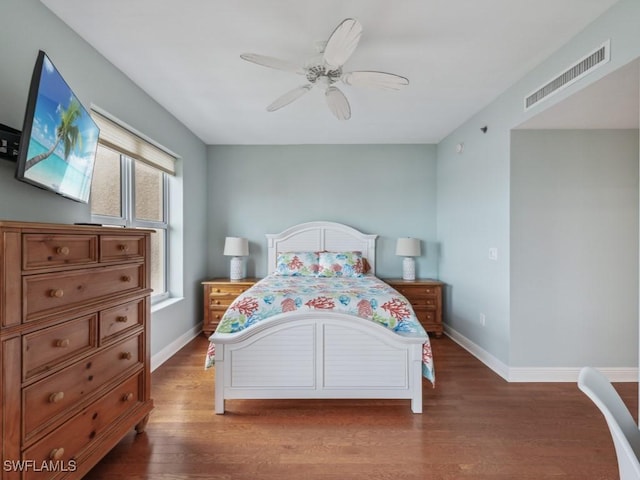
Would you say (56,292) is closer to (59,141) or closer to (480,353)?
(59,141)

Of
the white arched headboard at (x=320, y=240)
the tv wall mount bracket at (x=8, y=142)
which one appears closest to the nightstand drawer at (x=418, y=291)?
the white arched headboard at (x=320, y=240)

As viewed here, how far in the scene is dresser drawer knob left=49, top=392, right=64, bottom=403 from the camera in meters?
1.25

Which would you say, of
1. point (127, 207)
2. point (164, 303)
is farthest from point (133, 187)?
point (164, 303)

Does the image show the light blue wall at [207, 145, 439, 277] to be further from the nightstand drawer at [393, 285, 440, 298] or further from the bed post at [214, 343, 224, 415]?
the bed post at [214, 343, 224, 415]

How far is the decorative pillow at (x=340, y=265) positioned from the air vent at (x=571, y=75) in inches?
89.8

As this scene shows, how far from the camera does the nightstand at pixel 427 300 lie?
3848 millimetres

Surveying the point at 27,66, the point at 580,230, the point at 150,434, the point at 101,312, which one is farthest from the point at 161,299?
the point at 580,230

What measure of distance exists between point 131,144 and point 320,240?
2.37m

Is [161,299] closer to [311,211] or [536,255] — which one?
[311,211]

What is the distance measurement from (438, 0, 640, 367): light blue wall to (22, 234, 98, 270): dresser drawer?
9.35 feet

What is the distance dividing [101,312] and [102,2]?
5.47 ft

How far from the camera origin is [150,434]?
1933 mm

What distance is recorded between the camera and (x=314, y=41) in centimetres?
200

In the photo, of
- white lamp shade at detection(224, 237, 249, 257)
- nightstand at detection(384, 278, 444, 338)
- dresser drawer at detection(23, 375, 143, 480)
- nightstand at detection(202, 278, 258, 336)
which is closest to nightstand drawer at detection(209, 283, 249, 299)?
nightstand at detection(202, 278, 258, 336)
